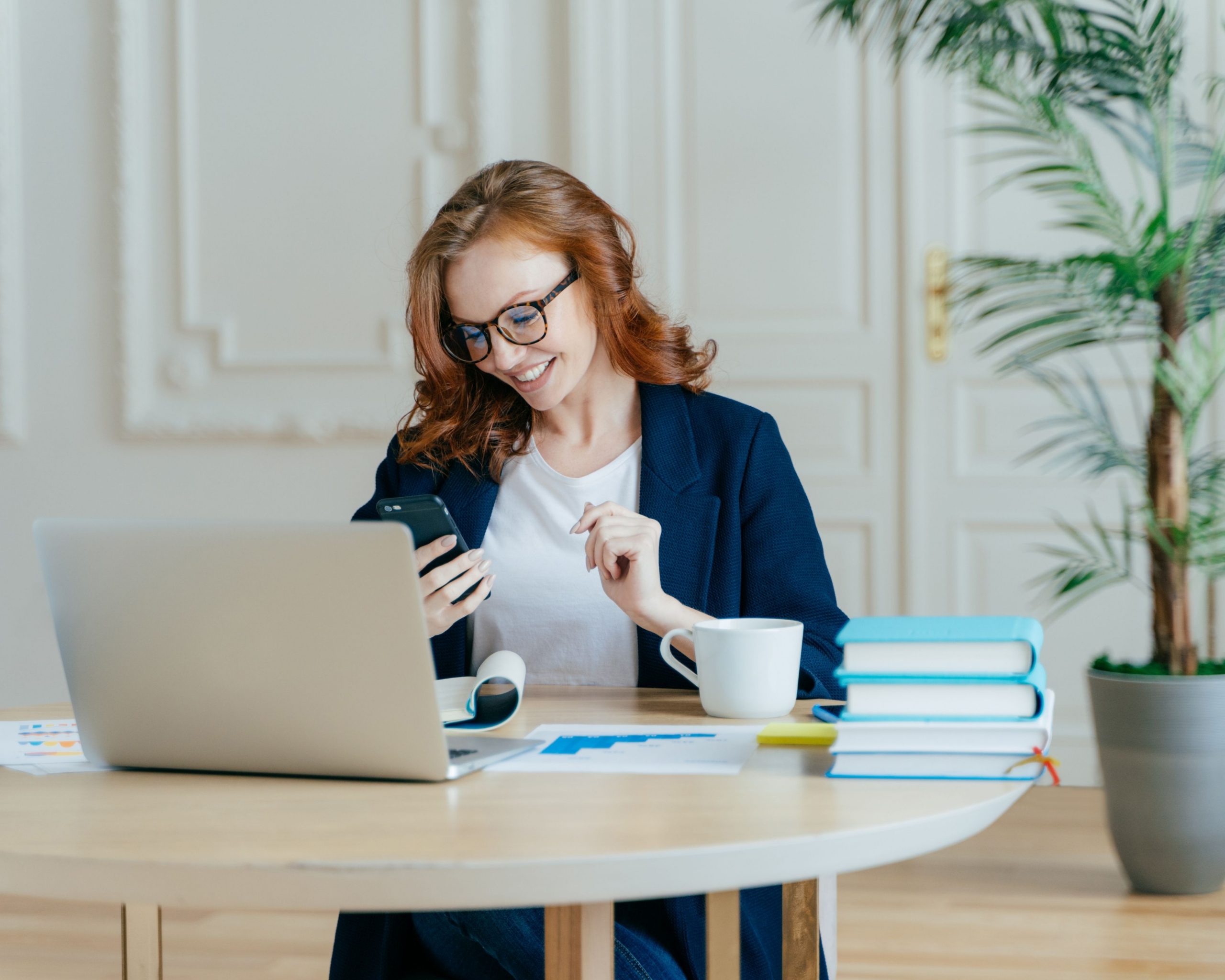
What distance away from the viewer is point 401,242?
3.38m

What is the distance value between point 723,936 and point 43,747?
0.57 meters

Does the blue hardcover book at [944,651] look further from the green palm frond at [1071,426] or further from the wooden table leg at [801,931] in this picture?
the green palm frond at [1071,426]

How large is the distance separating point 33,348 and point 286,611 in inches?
123

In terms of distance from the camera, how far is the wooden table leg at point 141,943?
1094 mm

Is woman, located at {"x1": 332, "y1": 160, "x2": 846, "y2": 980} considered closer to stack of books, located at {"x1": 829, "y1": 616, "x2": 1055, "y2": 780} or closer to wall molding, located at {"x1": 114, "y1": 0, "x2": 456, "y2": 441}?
stack of books, located at {"x1": 829, "y1": 616, "x2": 1055, "y2": 780}

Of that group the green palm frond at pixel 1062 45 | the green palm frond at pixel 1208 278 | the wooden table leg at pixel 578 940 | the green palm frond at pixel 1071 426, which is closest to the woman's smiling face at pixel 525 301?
the wooden table leg at pixel 578 940

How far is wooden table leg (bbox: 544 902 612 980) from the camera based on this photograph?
784 millimetres

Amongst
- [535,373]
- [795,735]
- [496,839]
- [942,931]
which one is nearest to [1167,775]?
[942,931]

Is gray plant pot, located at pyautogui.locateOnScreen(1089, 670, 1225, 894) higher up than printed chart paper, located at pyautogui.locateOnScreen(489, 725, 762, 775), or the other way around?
printed chart paper, located at pyautogui.locateOnScreen(489, 725, 762, 775)

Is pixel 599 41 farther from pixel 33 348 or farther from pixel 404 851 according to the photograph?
pixel 404 851

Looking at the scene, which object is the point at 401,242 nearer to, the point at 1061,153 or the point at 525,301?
the point at 1061,153

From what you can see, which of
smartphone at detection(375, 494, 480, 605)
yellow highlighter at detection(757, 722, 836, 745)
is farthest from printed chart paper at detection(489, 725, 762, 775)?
smartphone at detection(375, 494, 480, 605)

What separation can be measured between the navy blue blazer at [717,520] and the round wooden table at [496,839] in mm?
518

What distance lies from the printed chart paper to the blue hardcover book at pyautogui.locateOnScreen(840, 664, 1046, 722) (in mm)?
99
